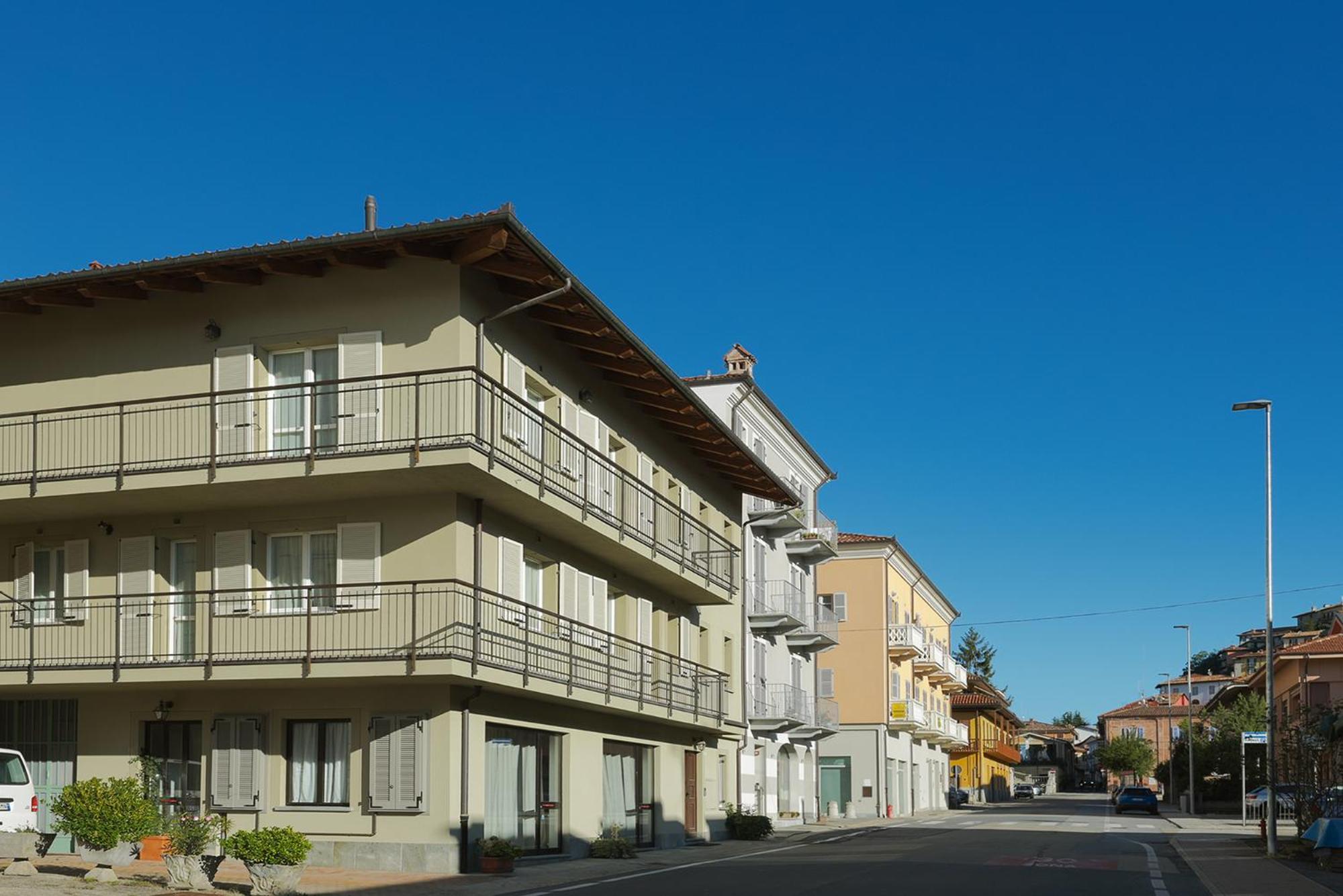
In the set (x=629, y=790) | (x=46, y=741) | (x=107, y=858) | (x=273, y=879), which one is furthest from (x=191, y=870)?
(x=629, y=790)

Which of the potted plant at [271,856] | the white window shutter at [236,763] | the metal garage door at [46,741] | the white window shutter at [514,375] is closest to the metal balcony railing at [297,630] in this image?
the metal garage door at [46,741]

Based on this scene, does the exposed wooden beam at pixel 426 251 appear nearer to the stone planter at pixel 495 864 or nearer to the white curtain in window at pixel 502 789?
the white curtain in window at pixel 502 789

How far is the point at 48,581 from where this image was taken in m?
26.2

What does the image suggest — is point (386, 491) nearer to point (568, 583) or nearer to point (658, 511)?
point (568, 583)

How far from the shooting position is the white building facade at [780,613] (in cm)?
4341

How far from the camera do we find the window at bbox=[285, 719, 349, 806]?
23.5m

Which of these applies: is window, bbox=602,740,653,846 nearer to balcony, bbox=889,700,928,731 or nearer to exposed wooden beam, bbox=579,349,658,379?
exposed wooden beam, bbox=579,349,658,379

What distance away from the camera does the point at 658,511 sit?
32.2m

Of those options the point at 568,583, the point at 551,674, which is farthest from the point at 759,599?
the point at 551,674

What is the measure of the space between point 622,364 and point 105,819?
1323 centimetres

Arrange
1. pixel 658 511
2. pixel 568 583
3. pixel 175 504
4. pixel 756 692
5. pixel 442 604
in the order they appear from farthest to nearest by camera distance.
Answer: pixel 756 692 → pixel 658 511 → pixel 568 583 → pixel 175 504 → pixel 442 604

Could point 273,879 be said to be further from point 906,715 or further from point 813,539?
point 906,715

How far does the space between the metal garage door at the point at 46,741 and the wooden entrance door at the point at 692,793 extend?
1506 cm

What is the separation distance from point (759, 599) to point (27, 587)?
2346cm
